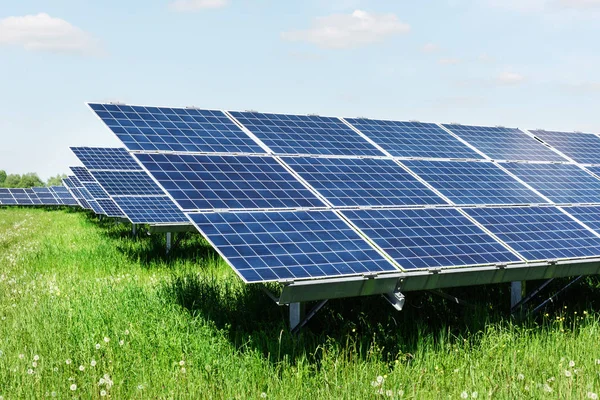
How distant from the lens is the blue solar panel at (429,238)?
9.05 m

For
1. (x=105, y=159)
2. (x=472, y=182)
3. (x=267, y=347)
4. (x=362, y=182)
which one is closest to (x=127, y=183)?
(x=105, y=159)

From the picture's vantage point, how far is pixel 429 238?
9773 mm

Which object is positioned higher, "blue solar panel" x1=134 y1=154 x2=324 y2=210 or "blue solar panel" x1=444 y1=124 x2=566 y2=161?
"blue solar panel" x1=444 y1=124 x2=566 y2=161

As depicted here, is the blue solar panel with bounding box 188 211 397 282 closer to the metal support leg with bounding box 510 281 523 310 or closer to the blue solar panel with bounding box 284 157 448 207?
the blue solar panel with bounding box 284 157 448 207

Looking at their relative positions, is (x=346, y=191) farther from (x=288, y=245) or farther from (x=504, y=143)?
(x=504, y=143)

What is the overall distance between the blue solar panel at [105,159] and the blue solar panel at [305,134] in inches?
581

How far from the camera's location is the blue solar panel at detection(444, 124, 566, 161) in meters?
15.8

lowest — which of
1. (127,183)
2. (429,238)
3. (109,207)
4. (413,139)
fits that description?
(109,207)

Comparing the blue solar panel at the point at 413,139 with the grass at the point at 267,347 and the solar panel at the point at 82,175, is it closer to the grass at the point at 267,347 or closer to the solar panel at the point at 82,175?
the grass at the point at 267,347

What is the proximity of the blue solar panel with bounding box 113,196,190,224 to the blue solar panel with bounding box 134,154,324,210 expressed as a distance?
7.06 metres

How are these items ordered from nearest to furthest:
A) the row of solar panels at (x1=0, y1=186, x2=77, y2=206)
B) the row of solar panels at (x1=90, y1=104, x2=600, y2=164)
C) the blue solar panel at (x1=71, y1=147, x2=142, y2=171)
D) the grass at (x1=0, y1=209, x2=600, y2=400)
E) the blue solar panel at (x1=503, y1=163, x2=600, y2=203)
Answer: the grass at (x1=0, y1=209, x2=600, y2=400), the row of solar panels at (x1=90, y1=104, x2=600, y2=164), the blue solar panel at (x1=503, y1=163, x2=600, y2=203), the blue solar panel at (x1=71, y1=147, x2=142, y2=171), the row of solar panels at (x1=0, y1=186, x2=77, y2=206)

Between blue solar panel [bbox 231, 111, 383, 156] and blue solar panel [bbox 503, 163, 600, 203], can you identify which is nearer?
blue solar panel [bbox 231, 111, 383, 156]

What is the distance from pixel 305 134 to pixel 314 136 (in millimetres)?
207

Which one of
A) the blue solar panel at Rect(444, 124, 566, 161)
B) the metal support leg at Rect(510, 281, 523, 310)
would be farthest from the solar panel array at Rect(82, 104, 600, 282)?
the metal support leg at Rect(510, 281, 523, 310)
